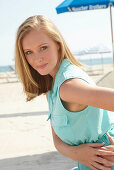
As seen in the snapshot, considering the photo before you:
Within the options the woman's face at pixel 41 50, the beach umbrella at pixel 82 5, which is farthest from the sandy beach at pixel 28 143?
the beach umbrella at pixel 82 5

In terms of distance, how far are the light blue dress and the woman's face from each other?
10 centimetres

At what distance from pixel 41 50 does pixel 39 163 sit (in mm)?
1606

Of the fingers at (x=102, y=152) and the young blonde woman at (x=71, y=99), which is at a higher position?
the young blonde woman at (x=71, y=99)

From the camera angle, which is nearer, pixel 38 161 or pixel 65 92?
pixel 65 92

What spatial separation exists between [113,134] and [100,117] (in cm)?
18

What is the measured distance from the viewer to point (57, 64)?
1.65m

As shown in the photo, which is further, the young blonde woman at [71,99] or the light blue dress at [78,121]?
the light blue dress at [78,121]

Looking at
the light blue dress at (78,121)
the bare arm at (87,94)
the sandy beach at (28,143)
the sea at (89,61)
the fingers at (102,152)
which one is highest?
the bare arm at (87,94)

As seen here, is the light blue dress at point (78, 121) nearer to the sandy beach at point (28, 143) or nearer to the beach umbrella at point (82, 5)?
the sandy beach at point (28, 143)

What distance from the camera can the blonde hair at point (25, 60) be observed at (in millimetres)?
1574

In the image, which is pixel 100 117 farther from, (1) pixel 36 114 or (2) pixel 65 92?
(1) pixel 36 114

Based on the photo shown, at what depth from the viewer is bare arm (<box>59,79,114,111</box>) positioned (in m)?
1.15

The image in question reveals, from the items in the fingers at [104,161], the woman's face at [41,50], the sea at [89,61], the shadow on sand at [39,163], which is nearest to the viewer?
the fingers at [104,161]

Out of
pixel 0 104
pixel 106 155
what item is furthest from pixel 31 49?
pixel 0 104
